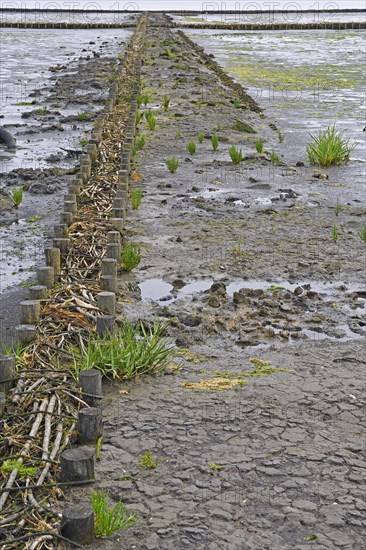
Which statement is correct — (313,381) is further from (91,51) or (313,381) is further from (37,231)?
(91,51)

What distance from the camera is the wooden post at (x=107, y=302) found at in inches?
253

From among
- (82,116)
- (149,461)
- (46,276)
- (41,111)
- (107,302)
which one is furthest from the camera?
(41,111)

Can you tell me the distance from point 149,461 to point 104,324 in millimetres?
1459

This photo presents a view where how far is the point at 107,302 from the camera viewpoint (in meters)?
6.42

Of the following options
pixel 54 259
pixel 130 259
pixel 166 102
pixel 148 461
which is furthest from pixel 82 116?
pixel 148 461

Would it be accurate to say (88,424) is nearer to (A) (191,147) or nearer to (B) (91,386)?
(B) (91,386)

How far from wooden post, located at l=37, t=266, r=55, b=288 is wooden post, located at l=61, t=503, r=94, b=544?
3.03m

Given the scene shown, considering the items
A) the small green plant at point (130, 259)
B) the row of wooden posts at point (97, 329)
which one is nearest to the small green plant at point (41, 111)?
the row of wooden posts at point (97, 329)

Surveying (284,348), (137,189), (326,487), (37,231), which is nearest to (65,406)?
(326,487)

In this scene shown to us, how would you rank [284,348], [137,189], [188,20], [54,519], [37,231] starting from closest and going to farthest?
[54,519] → [284,348] → [37,231] → [137,189] → [188,20]

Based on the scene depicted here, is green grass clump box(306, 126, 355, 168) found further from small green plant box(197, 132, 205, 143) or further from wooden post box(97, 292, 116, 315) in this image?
wooden post box(97, 292, 116, 315)

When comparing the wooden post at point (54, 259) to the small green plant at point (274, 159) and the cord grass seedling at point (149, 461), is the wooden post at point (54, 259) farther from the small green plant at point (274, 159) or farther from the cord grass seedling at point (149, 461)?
the small green plant at point (274, 159)

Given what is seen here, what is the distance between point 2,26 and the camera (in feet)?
138

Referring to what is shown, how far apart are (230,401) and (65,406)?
3.35 ft
